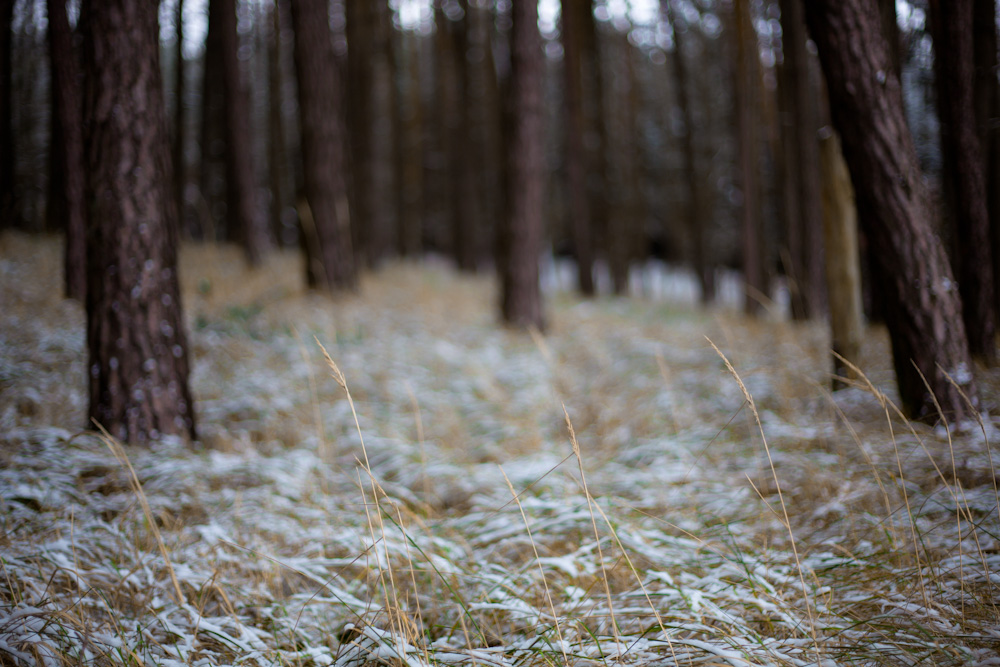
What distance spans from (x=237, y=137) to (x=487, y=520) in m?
9.21

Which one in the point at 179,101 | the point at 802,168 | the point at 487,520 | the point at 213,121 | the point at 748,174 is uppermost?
the point at 213,121

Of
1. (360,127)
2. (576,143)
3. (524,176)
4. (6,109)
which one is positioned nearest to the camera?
(524,176)

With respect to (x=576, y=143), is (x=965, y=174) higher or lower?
lower

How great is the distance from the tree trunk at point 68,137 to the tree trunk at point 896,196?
6.40 metres

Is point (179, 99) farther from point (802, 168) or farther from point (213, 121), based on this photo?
point (802, 168)

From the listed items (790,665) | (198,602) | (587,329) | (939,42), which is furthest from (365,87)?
(790,665)

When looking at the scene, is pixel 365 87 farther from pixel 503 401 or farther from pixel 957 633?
pixel 957 633

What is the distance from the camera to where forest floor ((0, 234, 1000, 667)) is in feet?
5.45

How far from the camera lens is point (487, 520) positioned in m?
2.57

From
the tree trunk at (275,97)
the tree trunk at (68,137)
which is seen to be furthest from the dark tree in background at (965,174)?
the tree trunk at (275,97)

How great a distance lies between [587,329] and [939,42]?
14.0 feet

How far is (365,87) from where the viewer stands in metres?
11.9

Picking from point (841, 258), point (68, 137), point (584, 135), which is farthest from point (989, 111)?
point (68, 137)

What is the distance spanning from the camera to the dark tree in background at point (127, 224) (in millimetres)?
2887
